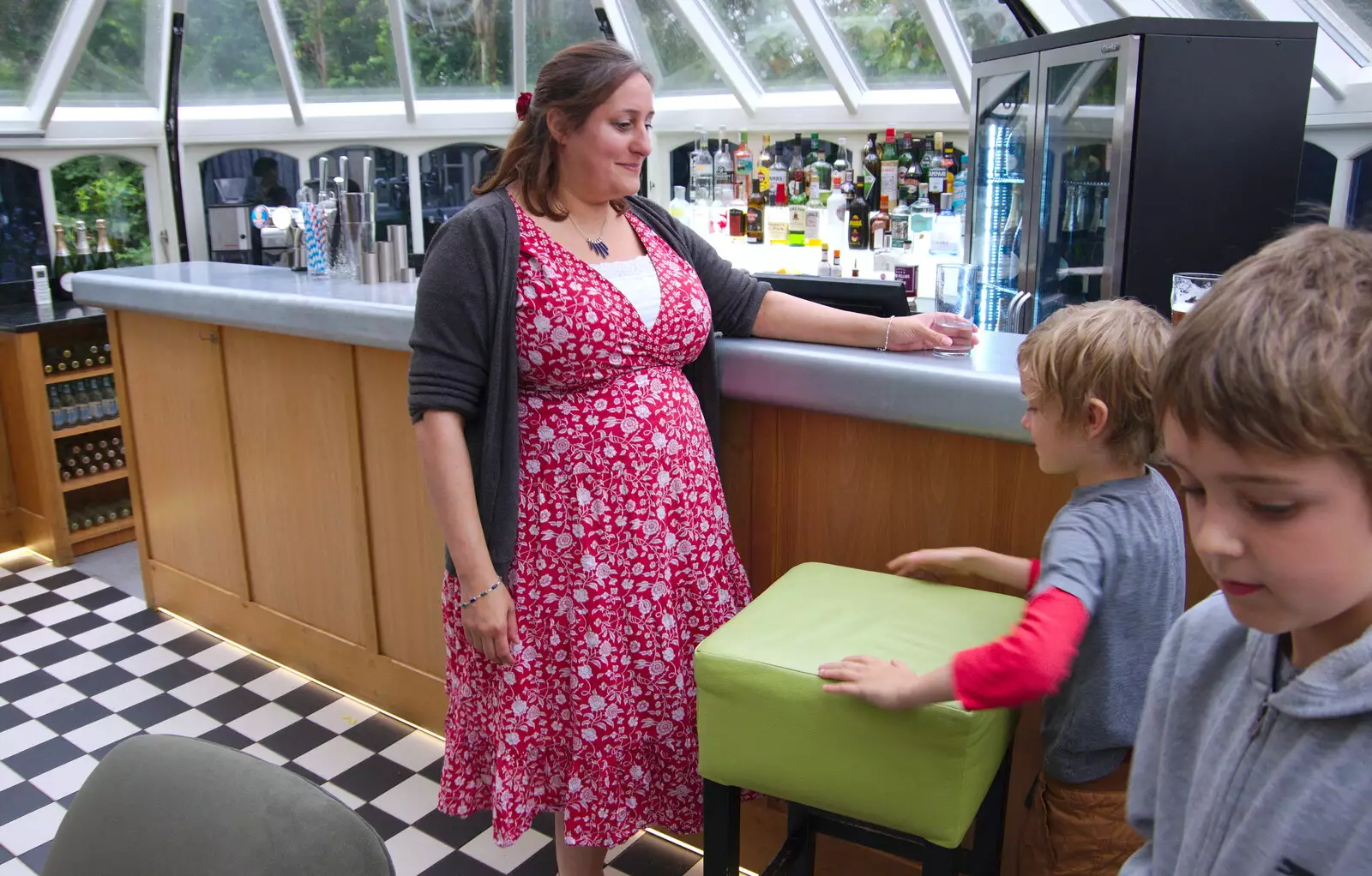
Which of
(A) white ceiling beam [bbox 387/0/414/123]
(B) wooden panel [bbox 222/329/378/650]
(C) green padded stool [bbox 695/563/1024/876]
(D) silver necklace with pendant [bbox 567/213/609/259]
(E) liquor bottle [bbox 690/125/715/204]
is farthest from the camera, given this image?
(A) white ceiling beam [bbox 387/0/414/123]

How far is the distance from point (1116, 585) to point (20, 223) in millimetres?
5990

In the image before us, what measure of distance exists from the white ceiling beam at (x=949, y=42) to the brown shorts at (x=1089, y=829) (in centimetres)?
462

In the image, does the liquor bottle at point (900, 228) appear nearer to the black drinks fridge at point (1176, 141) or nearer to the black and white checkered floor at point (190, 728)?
the black drinks fridge at point (1176, 141)

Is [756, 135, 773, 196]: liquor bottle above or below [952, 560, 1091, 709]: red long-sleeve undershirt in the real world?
above

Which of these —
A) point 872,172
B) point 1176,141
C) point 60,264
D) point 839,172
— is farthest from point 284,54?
point 1176,141

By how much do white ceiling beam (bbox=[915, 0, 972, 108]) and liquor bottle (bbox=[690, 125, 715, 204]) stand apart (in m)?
1.41

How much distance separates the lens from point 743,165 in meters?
6.12

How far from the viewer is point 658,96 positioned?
289 inches

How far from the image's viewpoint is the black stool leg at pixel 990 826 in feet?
4.80

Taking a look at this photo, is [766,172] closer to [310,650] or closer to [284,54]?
[284,54]

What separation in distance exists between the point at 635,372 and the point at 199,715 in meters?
1.84

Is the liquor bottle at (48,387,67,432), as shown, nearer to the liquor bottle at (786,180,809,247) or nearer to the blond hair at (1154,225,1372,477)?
the liquor bottle at (786,180,809,247)

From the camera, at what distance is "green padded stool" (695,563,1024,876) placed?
1.22 metres

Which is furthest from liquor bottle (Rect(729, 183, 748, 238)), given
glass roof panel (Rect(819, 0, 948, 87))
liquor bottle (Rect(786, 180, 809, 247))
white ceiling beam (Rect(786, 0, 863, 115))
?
glass roof panel (Rect(819, 0, 948, 87))
